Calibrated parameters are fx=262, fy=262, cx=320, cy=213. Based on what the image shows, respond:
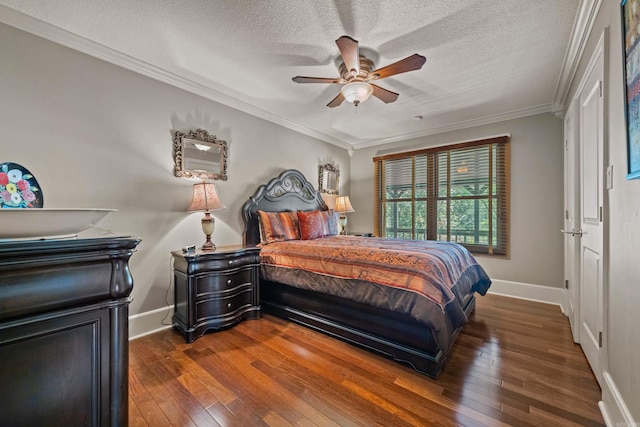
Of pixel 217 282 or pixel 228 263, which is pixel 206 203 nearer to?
pixel 228 263

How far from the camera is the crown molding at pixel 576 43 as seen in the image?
181cm

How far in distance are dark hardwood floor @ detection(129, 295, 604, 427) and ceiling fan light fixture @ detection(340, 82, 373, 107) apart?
7.55 feet

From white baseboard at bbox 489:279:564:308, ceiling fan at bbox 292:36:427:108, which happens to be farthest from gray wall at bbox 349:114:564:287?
ceiling fan at bbox 292:36:427:108

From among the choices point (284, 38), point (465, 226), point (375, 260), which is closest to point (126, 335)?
point (375, 260)

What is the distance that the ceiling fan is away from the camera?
2.05m

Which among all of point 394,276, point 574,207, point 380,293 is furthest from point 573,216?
point 380,293

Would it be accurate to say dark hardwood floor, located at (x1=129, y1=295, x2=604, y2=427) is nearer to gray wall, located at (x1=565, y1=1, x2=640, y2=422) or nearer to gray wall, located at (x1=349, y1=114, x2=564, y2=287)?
gray wall, located at (x1=565, y1=1, x2=640, y2=422)

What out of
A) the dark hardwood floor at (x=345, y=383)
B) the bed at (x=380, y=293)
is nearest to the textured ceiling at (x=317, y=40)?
→ the bed at (x=380, y=293)

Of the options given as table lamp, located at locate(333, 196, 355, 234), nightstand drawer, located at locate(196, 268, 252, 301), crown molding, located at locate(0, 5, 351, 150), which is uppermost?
crown molding, located at locate(0, 5, 351, 150)

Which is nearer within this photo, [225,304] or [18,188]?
[18,188]

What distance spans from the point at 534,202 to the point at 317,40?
3518 millimetres

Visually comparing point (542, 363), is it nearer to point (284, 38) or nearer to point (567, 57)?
point (567, 57)

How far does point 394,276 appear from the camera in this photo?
2059 mm

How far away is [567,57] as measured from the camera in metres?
2.39
